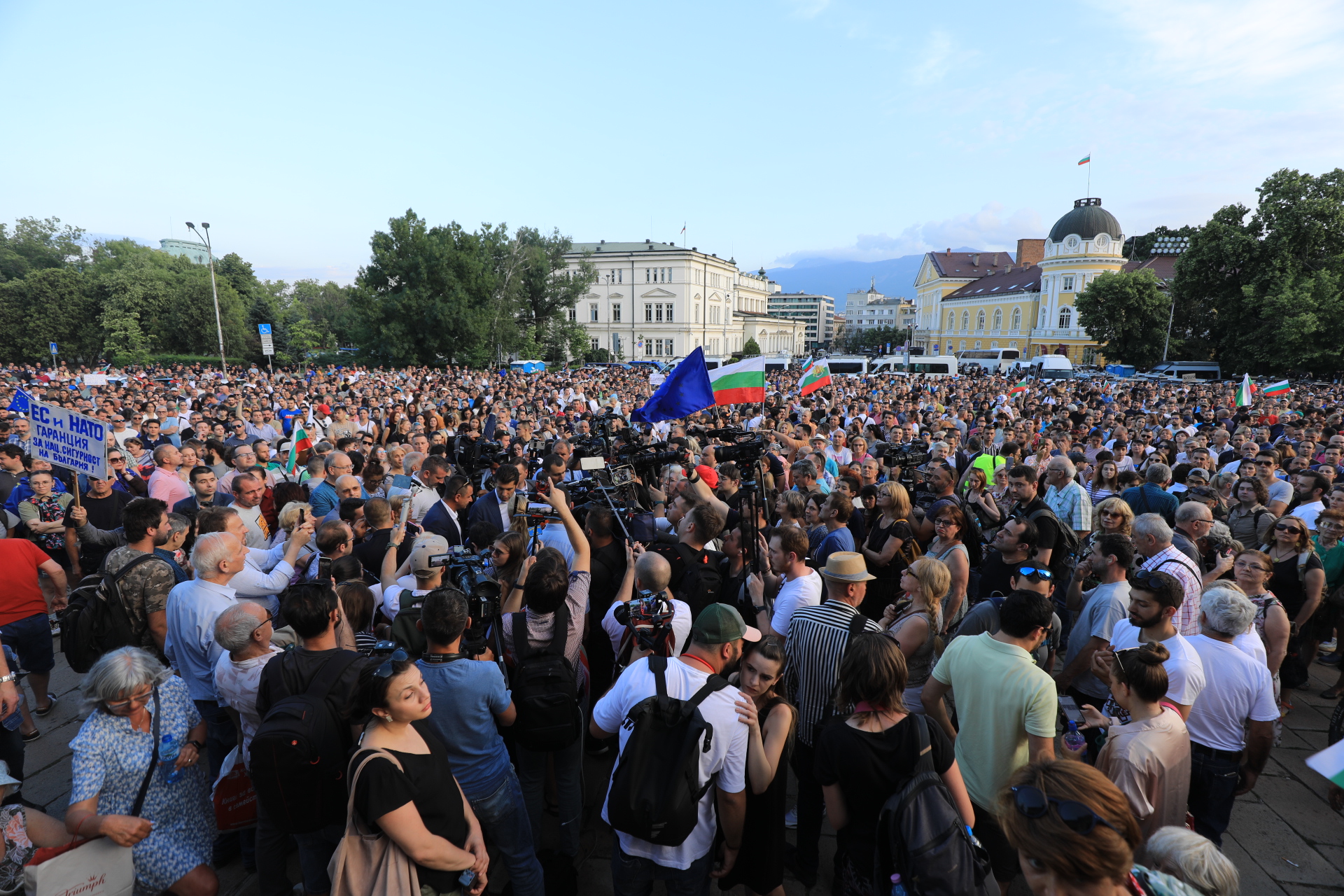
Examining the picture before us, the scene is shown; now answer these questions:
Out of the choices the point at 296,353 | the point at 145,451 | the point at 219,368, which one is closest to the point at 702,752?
the point at 145,451

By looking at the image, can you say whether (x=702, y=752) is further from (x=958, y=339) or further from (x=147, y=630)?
(x=958, y=339)

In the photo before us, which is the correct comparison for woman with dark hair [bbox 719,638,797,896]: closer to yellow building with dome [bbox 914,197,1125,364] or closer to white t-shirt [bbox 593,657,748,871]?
white t-shirt [bbox 593,657,748,871]

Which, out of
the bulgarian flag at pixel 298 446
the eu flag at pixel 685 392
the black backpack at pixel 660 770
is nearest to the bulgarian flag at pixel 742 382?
the eu flag at pixel 685 392

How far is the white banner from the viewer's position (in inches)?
202

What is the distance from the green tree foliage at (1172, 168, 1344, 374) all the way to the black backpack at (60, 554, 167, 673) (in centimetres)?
3935

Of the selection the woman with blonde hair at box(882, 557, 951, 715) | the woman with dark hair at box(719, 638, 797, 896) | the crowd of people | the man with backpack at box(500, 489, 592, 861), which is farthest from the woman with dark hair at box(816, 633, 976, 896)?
the man with backpack at box(500, 489, 592, 861)

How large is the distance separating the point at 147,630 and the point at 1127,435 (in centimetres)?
1113

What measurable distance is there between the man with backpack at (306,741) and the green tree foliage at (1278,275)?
38624 millimetres

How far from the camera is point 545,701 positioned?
2660 millimetres

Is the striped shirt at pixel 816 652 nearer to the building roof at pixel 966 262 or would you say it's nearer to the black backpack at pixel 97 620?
the black backpack at pixel 97 620

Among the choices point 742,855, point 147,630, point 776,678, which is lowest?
point 742,855

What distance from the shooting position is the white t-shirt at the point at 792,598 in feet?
10.8

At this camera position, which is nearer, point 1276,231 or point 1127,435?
point 1127,435

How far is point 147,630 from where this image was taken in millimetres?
3346
